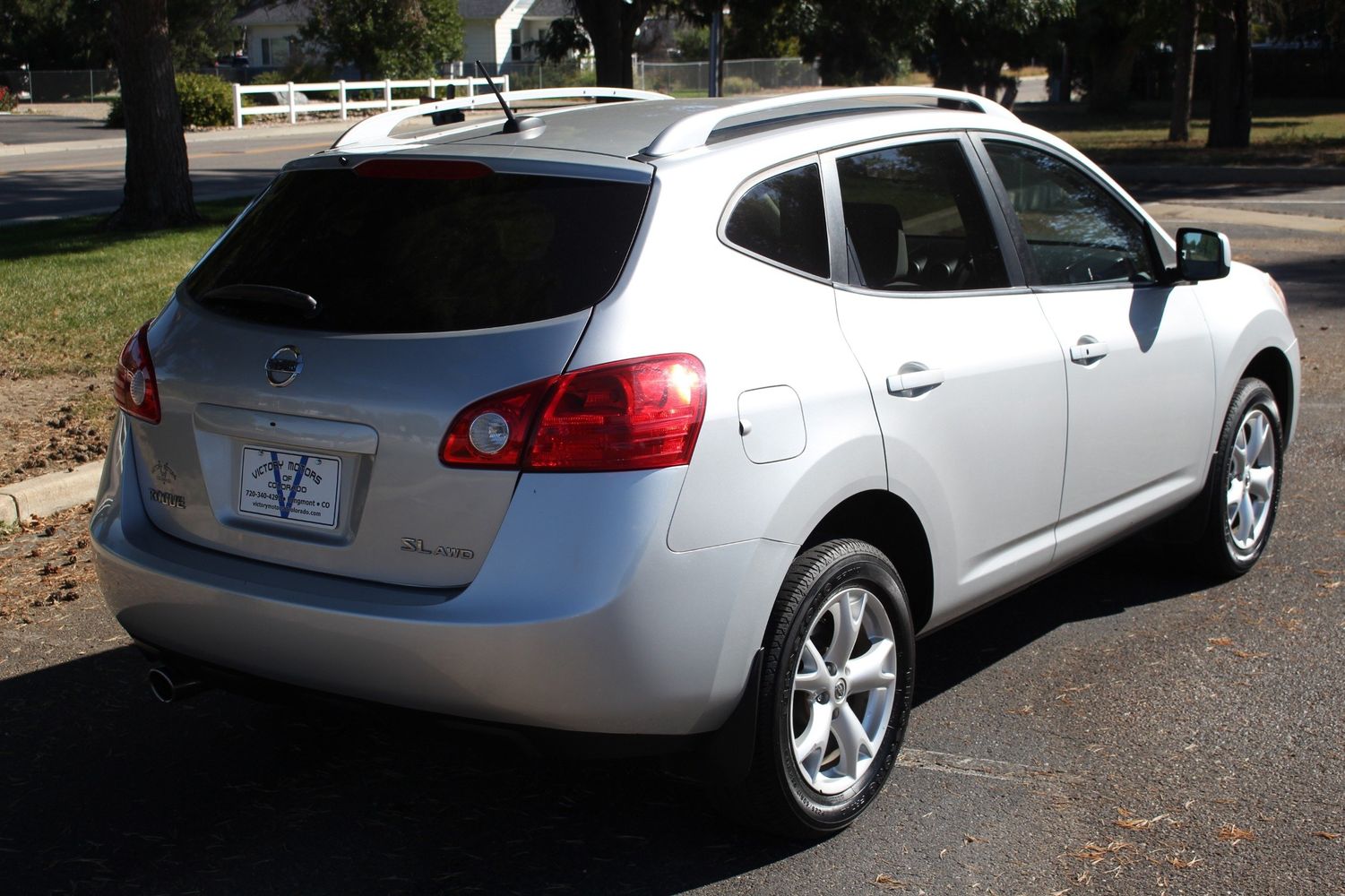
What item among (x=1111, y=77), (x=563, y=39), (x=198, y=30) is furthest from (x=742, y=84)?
(x=198, y=30)

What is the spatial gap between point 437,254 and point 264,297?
1.55 feet

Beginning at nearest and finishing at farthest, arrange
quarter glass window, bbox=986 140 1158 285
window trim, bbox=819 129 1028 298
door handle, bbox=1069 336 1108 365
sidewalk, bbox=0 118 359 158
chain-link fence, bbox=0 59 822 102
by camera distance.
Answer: window trim, bbox=819 129 1028 298 → door handle, bbox=1069 336 1108 365 → quarter glass window, bbox=986 140 1158 285 → sidewalk, bbox=0 118 359 158 → chain-link fence, bbox=0 59 822 102

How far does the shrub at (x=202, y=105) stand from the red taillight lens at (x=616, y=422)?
3560 centimetres

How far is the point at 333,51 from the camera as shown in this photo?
4994 cm

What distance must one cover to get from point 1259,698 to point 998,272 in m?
1.56

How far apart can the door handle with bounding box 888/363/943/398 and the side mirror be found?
62.1 inches

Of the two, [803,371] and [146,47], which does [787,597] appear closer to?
[803,371]

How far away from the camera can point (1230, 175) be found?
21.3 metres

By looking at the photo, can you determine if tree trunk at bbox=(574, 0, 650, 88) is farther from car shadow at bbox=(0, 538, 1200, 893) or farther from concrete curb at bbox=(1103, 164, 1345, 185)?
car shadow at bbox=(0, 538, 1200, 893)

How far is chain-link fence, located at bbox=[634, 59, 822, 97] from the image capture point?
37656 mm

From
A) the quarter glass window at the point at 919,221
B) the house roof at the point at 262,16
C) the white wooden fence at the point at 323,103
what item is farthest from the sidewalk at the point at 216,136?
the house roof at the point at 262,16

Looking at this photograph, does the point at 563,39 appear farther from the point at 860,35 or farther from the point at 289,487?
the point at 289,487

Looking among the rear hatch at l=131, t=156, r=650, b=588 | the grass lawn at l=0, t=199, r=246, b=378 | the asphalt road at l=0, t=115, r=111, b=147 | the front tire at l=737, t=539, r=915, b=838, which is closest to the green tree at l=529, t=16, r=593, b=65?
the asphalt road at l=0, t=115, r=111, b=147

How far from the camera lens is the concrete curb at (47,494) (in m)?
6.22
